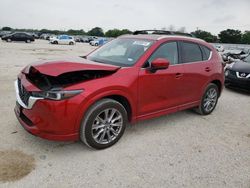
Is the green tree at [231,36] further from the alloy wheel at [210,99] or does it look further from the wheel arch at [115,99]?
the wheel arch at [115,99]

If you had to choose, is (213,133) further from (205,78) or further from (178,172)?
(178,172)

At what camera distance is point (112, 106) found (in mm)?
3650

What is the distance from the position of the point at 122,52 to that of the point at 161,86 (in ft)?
3.08

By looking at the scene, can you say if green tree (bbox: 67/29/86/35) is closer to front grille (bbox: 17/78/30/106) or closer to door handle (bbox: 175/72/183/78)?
door handle (bbox: 175/72/183/78)

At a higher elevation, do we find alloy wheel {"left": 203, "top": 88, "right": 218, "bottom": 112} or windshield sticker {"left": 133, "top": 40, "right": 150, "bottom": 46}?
windshield sticker {"left": 133, "top": 40, "right": 150, "bottom": 46}

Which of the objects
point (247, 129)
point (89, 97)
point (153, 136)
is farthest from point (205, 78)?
point (89, 97)

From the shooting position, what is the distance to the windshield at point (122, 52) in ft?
13.6

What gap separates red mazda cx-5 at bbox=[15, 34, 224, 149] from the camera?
3264 mm

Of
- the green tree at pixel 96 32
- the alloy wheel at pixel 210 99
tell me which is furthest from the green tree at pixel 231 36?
the alloy wheel at pixel 210 99

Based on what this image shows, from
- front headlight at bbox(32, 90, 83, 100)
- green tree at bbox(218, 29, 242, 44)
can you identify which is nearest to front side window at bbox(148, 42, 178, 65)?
front headlight at bbox(32, 90, 83, 100)

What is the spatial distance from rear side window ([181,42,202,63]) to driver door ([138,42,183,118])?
21 cm

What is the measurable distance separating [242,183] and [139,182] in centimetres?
131

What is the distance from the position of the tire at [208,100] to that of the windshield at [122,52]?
78.0 inches

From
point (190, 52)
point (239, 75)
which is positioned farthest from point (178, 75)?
point (239, 75)
